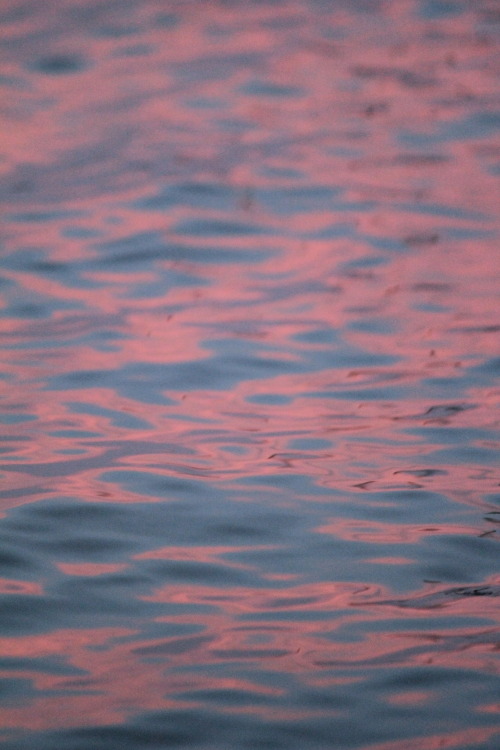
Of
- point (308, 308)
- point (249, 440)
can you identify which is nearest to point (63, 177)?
point (308, 308)

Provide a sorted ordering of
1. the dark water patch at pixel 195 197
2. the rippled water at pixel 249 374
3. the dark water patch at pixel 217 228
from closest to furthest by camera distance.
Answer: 1. the rippled water at pixel 249 374
2. the dark water patch at pixel 217 228
3. the dark water patch at pixel 195 197

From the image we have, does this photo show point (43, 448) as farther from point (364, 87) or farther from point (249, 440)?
point (364, 87)

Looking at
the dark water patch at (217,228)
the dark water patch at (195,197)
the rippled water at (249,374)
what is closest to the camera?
the rippled water at (249,374)

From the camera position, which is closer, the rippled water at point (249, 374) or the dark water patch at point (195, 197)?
the rippled water at point (249, 374)

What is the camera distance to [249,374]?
256cm

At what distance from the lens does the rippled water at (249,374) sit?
4.45 ft

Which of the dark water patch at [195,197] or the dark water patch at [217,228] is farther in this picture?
the dark water patch at [195,197]

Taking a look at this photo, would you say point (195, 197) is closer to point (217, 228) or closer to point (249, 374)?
point (217, 228)

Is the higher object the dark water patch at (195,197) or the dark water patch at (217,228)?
the dark water patch at (195,197)

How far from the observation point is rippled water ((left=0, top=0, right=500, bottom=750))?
1.36 m

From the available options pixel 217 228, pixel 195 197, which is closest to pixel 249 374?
pixel 217 228

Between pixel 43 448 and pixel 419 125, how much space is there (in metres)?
2.33

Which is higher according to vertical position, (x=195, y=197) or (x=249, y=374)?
(x=195, y=197)

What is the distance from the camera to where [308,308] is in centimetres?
293
